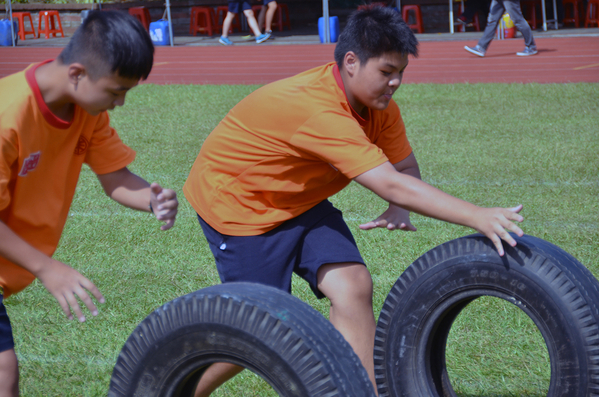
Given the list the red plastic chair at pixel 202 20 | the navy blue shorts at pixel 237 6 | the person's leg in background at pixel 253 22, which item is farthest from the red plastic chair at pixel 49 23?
the navy blue shorts at pixel 237 6

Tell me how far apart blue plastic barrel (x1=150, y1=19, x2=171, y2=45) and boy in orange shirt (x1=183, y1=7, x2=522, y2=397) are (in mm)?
17155

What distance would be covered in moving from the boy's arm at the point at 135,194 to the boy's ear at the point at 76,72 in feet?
1.53

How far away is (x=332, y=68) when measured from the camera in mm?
2600

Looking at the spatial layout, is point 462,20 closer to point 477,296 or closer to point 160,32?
point 160,32

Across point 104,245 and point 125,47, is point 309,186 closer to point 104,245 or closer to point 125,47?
point 125,47

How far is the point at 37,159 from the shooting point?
2203mm

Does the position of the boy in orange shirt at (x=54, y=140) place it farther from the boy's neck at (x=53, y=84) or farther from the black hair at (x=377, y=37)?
the black hair at (x=377, y=37)

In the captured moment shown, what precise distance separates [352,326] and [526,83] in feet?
28.9

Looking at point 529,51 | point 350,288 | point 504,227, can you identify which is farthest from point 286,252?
point 529,51

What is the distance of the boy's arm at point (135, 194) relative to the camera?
7.71ft

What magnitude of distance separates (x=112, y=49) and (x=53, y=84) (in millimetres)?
246

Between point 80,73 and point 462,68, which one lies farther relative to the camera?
point 462,68

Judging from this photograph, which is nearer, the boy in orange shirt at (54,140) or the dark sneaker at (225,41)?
the boy in orange shirt at (54,140)

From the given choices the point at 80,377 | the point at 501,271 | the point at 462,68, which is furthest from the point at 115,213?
the point at 462,68
